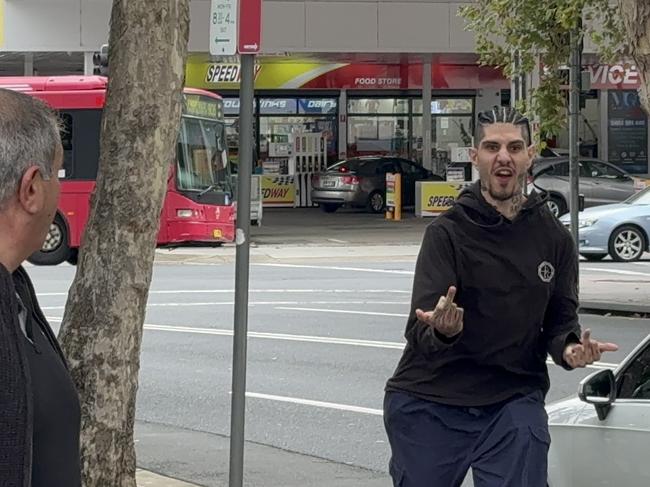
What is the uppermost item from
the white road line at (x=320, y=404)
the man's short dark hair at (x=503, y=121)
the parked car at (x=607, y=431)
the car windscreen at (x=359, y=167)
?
the car windscreen at (x=359, y=167)

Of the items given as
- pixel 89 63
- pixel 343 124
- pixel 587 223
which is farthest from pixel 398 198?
pixel 587 223

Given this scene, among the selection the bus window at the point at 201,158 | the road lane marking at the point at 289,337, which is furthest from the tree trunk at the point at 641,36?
the bus window at the point at 201,158

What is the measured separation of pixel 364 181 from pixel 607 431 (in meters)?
31.6

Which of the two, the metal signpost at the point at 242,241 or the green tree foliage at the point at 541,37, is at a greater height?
the green tree foliage at the point at 541,37

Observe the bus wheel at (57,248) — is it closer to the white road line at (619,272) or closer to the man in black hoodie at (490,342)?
the white road line at (619,272)

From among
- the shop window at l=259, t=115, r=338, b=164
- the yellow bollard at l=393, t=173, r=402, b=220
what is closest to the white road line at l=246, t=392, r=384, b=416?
the yellow bollard at l=393, t=173, r=402, b=220

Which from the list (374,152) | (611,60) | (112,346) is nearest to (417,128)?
(374,152)

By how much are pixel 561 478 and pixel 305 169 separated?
35.9 m

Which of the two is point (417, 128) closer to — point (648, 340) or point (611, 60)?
point (611, 60)

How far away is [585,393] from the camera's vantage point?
507 centimetres

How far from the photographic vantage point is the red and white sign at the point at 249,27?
6148 millimetres

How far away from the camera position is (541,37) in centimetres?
1742

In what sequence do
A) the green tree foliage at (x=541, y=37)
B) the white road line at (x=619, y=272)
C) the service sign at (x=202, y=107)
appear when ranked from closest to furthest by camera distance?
the green tree foliage at (x=541, y=37) < the white road line at (x=619, y=272) < the service sign at (x=202, y=107)

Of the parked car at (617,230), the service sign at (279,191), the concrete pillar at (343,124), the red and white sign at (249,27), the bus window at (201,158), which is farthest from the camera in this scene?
the concrete pillar at (343,124)
